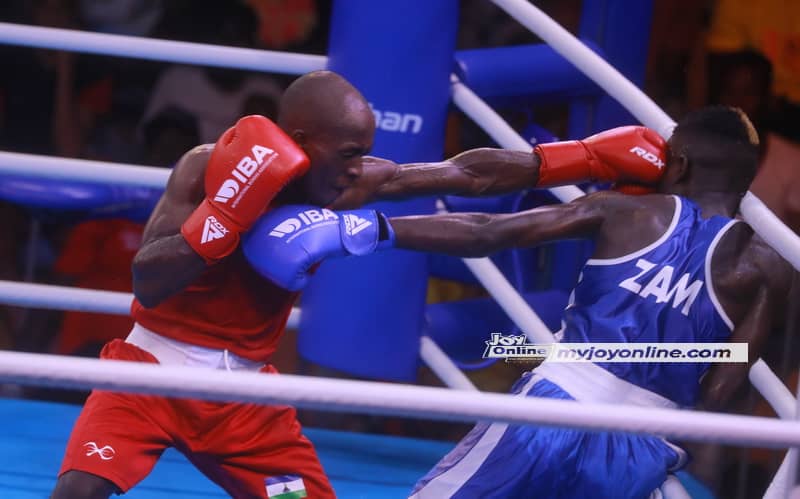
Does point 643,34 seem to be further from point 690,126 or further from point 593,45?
point 690,126

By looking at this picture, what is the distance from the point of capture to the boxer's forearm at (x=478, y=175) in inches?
77.7

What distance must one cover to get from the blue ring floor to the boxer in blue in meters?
0.80

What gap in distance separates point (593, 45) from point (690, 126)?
3.29 ft

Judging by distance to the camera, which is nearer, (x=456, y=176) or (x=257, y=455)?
(x=257, y=455)

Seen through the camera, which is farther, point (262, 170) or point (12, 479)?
point (12, 479)

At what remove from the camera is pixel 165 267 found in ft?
5.53

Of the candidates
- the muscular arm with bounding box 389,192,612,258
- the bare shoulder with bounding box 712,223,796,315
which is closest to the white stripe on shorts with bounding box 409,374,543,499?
the muscular arm with bounding box 389,192,612,258

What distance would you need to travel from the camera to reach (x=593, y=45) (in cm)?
286

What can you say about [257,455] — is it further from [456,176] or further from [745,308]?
[745,308]

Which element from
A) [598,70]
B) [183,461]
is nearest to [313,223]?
[598,70]

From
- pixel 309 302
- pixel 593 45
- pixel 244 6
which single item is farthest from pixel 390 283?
pixel 244 6

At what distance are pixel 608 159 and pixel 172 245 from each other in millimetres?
772

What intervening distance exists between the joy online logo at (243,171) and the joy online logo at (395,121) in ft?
2.94

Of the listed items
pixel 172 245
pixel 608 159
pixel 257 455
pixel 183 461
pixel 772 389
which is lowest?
pixel 183 461
